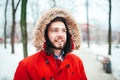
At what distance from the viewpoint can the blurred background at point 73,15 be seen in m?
2.16

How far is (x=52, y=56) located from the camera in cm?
129

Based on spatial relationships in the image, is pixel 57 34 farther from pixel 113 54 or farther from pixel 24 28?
pixel 113 54

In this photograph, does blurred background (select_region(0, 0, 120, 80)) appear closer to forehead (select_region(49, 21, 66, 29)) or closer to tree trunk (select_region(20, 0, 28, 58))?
tree trunk (select_region(20, 0, 28, 58))

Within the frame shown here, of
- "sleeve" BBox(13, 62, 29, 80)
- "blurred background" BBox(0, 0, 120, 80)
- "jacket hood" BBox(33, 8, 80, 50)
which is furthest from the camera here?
"blurred background" BBox(0, 0, 120, 80)

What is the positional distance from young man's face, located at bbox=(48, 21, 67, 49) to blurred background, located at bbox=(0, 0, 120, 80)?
2.86 feet

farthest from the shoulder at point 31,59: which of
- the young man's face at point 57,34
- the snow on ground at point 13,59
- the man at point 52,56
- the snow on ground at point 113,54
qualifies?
the snow on ground at point 113,54

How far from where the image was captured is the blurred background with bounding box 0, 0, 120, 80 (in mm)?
2162

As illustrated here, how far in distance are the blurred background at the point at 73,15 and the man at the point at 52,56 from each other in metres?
0.81

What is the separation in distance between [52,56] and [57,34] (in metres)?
0.15

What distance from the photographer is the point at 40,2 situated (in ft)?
7.76

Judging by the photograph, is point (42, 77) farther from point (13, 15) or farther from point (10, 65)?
point (13, 15)

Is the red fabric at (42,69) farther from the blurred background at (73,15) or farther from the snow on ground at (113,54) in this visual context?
the snow on ground at (113,54)

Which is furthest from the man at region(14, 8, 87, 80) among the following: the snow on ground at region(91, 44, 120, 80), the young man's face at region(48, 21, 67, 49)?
the snow on ground at region(91, 44, 120, 80)

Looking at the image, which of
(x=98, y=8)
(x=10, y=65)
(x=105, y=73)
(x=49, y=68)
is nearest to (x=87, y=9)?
(x=98, y=8)
